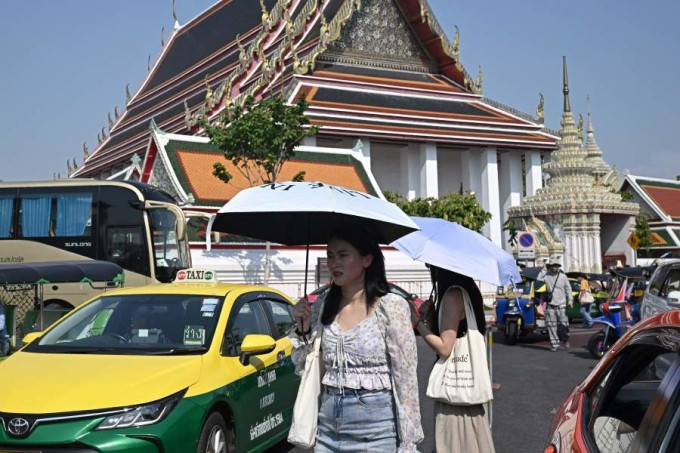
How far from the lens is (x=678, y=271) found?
8.11m

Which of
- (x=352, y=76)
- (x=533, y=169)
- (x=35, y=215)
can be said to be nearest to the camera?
(x=35, y=215)

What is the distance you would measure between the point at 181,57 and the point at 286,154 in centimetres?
2770

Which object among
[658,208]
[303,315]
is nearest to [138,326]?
[303,315]

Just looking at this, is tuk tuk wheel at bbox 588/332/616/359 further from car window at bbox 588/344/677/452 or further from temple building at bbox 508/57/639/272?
temple building at bbox 508/57/639/272

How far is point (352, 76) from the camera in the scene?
33.2 m

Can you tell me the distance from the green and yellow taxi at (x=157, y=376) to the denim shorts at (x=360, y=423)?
1222mm

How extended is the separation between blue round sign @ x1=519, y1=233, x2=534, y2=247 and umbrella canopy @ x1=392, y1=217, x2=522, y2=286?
41.0 feet

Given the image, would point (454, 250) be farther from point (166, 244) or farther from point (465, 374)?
point (166, 244)

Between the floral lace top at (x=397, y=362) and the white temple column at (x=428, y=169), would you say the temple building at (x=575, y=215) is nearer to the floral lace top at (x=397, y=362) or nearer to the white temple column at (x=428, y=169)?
the white temple column at (x=428, y=169)

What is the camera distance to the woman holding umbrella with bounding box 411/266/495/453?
3.56 meters

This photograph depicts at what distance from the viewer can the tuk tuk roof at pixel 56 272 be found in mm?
8359

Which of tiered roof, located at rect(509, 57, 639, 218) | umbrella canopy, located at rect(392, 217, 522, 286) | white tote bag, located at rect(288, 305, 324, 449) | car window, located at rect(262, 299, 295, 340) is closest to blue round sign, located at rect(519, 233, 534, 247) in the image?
tiered roof, located at rect(509, 57, 639, 218)

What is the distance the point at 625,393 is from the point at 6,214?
13.3 meters

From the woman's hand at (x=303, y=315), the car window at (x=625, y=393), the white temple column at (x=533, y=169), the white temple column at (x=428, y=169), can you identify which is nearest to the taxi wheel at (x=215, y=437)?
the woman's hand at (x=303, y=315)
